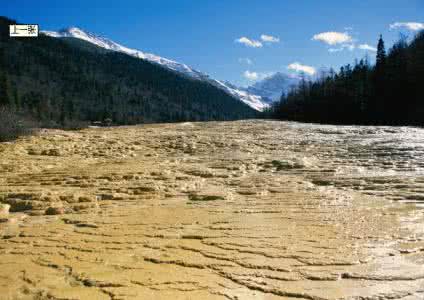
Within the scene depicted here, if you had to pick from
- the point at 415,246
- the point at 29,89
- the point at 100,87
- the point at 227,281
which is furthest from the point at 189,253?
the point at 100,87

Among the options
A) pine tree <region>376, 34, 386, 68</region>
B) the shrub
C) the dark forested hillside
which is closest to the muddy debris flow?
the shrub

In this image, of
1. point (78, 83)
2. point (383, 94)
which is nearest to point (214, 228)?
point (383, 94)

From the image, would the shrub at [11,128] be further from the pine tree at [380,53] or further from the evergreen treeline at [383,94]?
the pine tree at [380,53]

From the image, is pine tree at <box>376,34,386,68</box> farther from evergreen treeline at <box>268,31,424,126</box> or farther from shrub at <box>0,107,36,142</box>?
shrub at <box>0,107,36,142</box>

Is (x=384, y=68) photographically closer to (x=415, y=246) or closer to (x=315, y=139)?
(x=315, y=139)

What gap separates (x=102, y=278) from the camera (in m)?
3.30

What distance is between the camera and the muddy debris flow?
3.17 metres

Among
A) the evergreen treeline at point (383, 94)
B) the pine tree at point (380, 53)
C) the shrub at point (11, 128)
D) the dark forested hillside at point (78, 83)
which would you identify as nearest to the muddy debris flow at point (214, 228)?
the shrub at point (11, 128)

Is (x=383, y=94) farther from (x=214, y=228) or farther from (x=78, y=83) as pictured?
(x=78, y=83)

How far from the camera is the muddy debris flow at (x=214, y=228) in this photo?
3.17 metres

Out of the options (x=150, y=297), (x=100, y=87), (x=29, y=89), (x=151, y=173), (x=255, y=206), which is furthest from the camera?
(x=100, y=87)

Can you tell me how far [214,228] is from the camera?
4.64 metres

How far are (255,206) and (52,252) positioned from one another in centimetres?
261

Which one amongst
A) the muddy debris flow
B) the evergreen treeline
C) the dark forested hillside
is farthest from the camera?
the dark forested hillside
